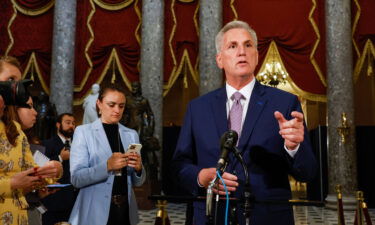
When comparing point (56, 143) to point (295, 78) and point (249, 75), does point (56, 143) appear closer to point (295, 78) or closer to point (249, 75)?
point (249, 75)

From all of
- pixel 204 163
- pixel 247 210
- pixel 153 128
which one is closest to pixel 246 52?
pixel 204 163

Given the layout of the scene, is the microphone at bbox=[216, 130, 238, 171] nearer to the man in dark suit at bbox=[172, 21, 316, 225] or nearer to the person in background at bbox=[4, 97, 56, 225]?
the man in dark suit at bbox=[172, 21, 316, 225]

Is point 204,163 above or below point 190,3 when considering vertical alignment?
below

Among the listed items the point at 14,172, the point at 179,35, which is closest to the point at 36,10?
the point at 179,35

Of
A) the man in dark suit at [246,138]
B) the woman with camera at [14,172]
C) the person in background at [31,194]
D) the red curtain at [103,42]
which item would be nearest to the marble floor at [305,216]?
the red curtain at [103,42]

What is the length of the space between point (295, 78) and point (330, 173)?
8.11 feet

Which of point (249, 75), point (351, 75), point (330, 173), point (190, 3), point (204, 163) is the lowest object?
point (330, 173)

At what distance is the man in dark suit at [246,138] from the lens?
1634 mm

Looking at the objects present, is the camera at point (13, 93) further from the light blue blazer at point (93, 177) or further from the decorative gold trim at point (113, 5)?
the decorative gold trim at point (113, 5)

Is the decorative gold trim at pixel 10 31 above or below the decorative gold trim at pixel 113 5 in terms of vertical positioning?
below

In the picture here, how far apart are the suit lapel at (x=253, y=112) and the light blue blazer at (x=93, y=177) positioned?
4.06 feet

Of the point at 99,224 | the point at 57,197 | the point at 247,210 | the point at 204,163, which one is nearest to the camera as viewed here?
the point at 247,210

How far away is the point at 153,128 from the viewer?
9.22m

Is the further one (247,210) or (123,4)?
(123,4)
